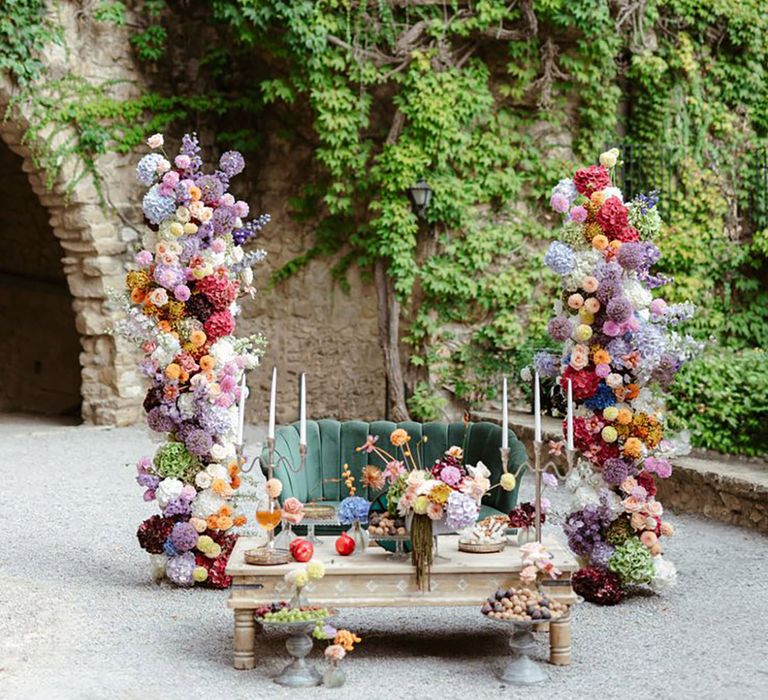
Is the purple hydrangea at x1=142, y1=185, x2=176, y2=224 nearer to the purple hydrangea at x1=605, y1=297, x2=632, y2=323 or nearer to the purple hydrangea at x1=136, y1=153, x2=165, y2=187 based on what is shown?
the purple hydrangea at x1=136, y1=153, x2=165, y2=187

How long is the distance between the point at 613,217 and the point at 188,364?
7.92 feet

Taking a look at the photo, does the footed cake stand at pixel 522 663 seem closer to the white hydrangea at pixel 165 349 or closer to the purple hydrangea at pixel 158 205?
the white hydrangea at pixel 165 349

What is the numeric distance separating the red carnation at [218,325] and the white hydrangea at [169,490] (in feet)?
2.65

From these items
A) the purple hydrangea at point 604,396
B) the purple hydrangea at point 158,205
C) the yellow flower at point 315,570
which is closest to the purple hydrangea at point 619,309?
the purple hydrangea at point 604,396

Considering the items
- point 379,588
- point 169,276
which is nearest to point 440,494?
point 379,588

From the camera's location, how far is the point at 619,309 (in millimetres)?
5945

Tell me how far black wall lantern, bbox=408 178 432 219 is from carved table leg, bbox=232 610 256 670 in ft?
22.0

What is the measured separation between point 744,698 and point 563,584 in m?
0.87

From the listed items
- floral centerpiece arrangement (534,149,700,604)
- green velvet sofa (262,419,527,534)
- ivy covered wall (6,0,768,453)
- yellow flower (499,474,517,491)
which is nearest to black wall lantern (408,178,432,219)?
ivy covered wall (6,0,768,453)

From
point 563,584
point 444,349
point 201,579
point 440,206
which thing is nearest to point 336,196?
point 440,206

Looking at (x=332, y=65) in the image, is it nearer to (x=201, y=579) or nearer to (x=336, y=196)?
(x=336, y=196)

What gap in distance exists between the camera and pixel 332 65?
36.4 ft

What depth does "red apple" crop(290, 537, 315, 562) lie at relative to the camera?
16.4 ft

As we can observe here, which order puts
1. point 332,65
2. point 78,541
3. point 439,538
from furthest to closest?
1. point 332,65
2. point 78,541
3. point 439,538
